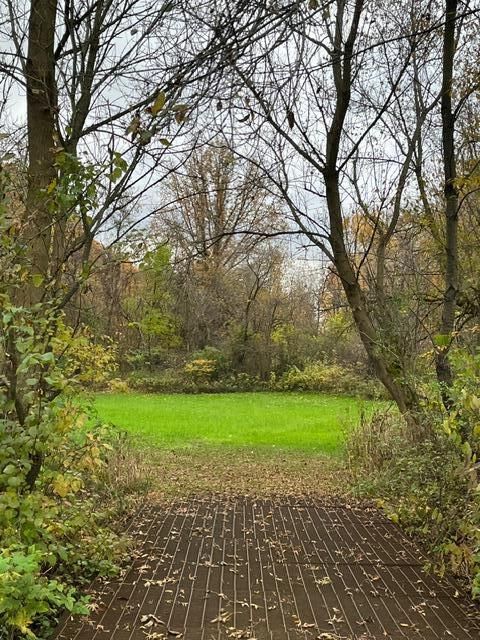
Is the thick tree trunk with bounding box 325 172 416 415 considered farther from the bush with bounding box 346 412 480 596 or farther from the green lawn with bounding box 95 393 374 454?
the green lawn with bounding box 95 393 374 454

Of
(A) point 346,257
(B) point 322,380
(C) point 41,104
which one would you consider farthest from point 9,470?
(B) point 322,380

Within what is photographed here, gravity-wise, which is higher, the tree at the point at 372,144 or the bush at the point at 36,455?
the tree at the point at 372,144

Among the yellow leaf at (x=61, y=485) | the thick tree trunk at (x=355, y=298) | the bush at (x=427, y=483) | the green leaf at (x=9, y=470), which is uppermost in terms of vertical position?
the thick tree trunk at (x=355, y=298)

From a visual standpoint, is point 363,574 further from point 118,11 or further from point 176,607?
point 118,11

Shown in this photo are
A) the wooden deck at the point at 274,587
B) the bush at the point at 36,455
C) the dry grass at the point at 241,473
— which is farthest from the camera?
the dry grass at the point at 241,473

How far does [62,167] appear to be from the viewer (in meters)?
3.13

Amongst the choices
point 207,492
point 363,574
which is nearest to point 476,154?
point 207,492

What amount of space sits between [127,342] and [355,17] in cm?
1735

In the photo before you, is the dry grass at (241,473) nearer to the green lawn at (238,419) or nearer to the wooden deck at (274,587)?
the green lawn at (238,419)

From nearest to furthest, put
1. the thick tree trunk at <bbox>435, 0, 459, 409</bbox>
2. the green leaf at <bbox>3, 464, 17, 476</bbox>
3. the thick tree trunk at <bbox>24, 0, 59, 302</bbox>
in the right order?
the green leaf at <bbox>3, 464, 17, 476</bbox> → the thick tree trunk at <bbox>24, 0, 59, 302</bbox> → the thick tree trunk at <bbox>435, 0, 459, 409</bbox>

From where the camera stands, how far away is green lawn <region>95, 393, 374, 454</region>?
10.5m


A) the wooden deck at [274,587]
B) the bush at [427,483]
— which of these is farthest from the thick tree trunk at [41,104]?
the bush at [427,483]

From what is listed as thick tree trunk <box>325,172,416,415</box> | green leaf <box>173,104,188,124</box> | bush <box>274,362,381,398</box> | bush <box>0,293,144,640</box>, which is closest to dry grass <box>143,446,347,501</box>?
thick tree trunk <box>325,172,416,415</box>

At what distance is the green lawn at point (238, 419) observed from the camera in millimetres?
10508
